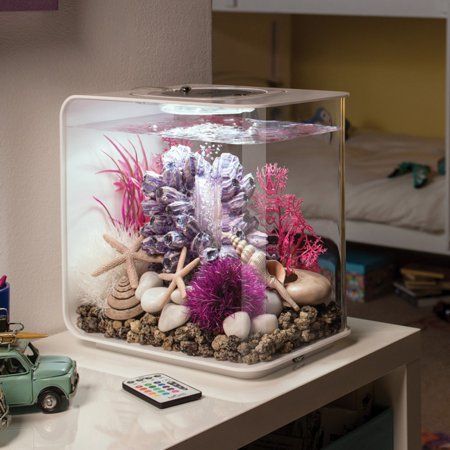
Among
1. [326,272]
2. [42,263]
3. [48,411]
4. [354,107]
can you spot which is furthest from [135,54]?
[354,107]

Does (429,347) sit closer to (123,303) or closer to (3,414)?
(123,303)

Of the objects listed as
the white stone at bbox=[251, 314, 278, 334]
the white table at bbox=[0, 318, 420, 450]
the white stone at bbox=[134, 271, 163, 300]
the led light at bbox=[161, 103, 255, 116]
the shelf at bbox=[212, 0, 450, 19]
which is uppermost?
the shelf at bbox=[212, 0, 450, 19]

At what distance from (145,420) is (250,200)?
31 centimetres

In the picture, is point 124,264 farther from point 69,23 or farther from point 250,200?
point 69,23

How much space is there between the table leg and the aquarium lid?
17.1 inches

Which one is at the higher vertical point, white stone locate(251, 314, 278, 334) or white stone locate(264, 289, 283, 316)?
white stone locate(264, 289, 283, 316)

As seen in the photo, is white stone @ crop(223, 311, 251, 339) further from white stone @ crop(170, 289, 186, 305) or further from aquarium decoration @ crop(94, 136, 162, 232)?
aquarium decoration @ crop(94, 136, 162, 232)

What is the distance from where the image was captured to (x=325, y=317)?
49.7 inches

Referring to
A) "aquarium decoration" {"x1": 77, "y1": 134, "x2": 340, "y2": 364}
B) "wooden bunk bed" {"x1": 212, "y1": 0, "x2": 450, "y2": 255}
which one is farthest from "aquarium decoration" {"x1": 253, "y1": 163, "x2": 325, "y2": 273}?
"wooden bunk bed" {"x1": 212, "y1": 0, "x2": 450, "y2": 255}

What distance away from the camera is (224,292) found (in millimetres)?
1169

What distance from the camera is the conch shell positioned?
1161 millimetres

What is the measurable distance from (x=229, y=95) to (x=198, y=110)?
74 millimetres

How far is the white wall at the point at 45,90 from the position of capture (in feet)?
4.28

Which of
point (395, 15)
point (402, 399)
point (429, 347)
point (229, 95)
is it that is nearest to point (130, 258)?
point (229, 95)
